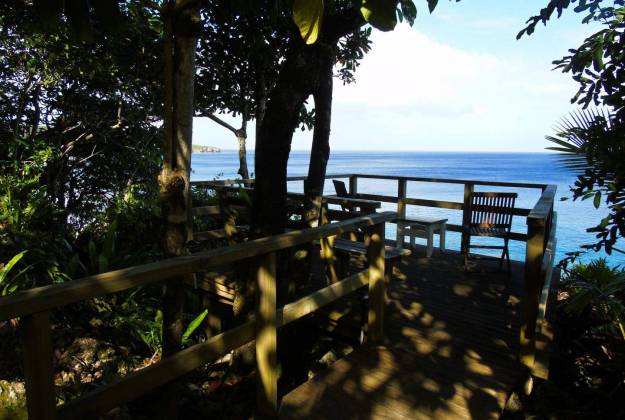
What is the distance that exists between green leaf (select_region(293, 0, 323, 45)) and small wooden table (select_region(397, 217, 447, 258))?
5639 millimetres

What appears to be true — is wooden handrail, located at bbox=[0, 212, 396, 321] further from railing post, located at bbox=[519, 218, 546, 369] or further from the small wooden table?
the small wooden table

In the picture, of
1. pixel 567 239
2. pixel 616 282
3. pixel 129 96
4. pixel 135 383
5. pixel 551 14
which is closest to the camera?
pixel 135 383

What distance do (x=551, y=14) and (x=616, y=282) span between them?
2.12m

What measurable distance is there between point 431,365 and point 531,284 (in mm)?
898

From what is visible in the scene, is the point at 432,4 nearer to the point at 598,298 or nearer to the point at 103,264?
the point at 598,298

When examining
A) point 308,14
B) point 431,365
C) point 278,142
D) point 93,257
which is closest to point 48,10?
point 308,14

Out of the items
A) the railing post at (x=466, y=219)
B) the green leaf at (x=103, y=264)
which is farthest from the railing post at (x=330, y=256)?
the green leaf at (x=103, y=264)

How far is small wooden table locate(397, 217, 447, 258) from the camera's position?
20.9 ft

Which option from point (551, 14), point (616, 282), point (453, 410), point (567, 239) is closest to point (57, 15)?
point (453, 410)

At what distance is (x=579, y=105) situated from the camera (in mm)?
3570

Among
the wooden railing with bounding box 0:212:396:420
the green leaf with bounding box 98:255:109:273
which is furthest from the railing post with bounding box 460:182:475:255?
the green leaf with bounding box 98:255:109:273

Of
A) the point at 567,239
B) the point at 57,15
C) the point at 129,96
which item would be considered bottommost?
the point at 567,239

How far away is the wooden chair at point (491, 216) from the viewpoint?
18.0ft

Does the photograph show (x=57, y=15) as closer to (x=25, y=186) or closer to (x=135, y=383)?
(x=135, y=383)
